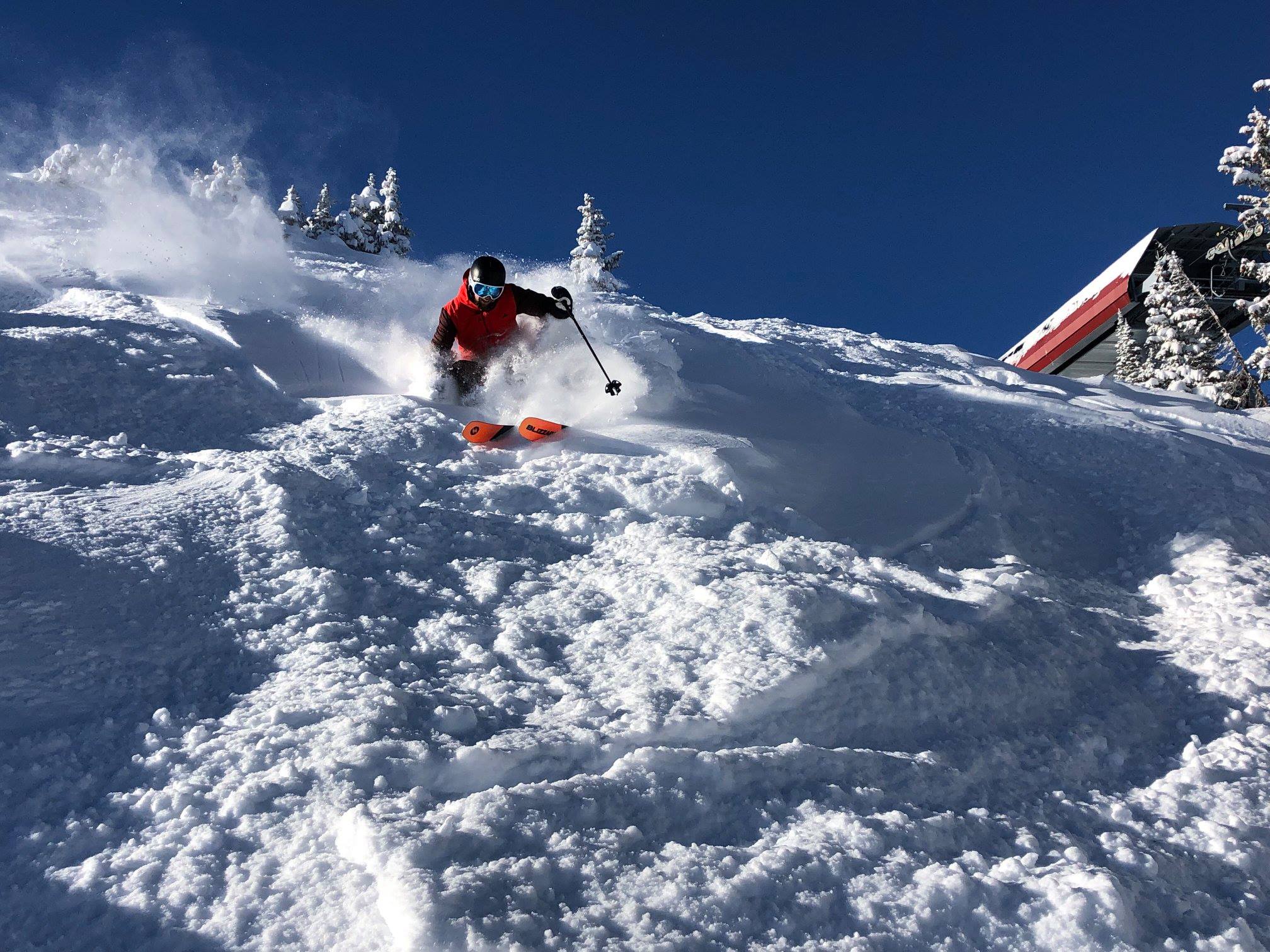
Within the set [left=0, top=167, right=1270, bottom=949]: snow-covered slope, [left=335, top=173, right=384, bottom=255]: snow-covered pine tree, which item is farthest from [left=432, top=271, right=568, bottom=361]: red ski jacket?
[left=335, top=173, right=384, bottom=255]: snow-covered pine tree

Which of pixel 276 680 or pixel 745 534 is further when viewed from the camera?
pixel 745 534

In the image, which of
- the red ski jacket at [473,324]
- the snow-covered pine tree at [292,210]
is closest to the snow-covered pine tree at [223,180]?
the snow-covered pine tree at [292,210]

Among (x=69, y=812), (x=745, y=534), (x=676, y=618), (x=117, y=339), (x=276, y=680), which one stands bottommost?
(x=69, y=812)

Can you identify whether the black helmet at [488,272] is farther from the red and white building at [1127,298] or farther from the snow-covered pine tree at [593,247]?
the red and white building at [1127,298]

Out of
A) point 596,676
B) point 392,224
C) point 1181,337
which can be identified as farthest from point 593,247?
point 596,676

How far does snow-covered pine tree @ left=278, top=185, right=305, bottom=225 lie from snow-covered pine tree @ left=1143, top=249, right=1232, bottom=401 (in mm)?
34187

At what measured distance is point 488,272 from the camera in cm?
764

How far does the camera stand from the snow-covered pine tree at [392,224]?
3509 centimetres

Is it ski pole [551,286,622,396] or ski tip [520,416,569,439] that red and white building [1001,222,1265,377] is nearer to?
ski pole [551,286,622,396]

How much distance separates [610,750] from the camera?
3.06 metres

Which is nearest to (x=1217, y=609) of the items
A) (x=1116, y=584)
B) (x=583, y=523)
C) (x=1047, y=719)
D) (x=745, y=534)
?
(x=1116, y=584)

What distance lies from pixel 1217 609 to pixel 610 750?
13.6 ft

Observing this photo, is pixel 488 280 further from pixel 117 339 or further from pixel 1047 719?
pixel 1047 719

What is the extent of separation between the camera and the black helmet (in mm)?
7621
